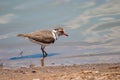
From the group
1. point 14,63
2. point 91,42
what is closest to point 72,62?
point 14,63

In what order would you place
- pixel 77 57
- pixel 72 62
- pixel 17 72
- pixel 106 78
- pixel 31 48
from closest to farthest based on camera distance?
pixel 106 78, pixel 17 72, pixel 72 62, pixel 77 57, pixel 31 48

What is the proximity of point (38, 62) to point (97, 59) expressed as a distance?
2.05 meters

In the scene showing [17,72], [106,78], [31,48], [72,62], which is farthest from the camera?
[31,48]

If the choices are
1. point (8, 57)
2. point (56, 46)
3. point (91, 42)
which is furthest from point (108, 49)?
point (8, 57)

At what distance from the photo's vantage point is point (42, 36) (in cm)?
1417

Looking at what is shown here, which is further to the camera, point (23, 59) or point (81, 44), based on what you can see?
point (81, 44)

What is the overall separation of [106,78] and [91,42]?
891 cm

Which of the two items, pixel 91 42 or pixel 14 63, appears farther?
pixel 91 42

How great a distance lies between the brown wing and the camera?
14008 millimetres

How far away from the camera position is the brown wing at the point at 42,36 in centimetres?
1401

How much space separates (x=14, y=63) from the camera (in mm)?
13781

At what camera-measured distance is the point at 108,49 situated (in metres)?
15.4

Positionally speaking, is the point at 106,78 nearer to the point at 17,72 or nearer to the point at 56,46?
the point at 17,72

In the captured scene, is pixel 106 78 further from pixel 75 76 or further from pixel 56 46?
pixel 56 46
